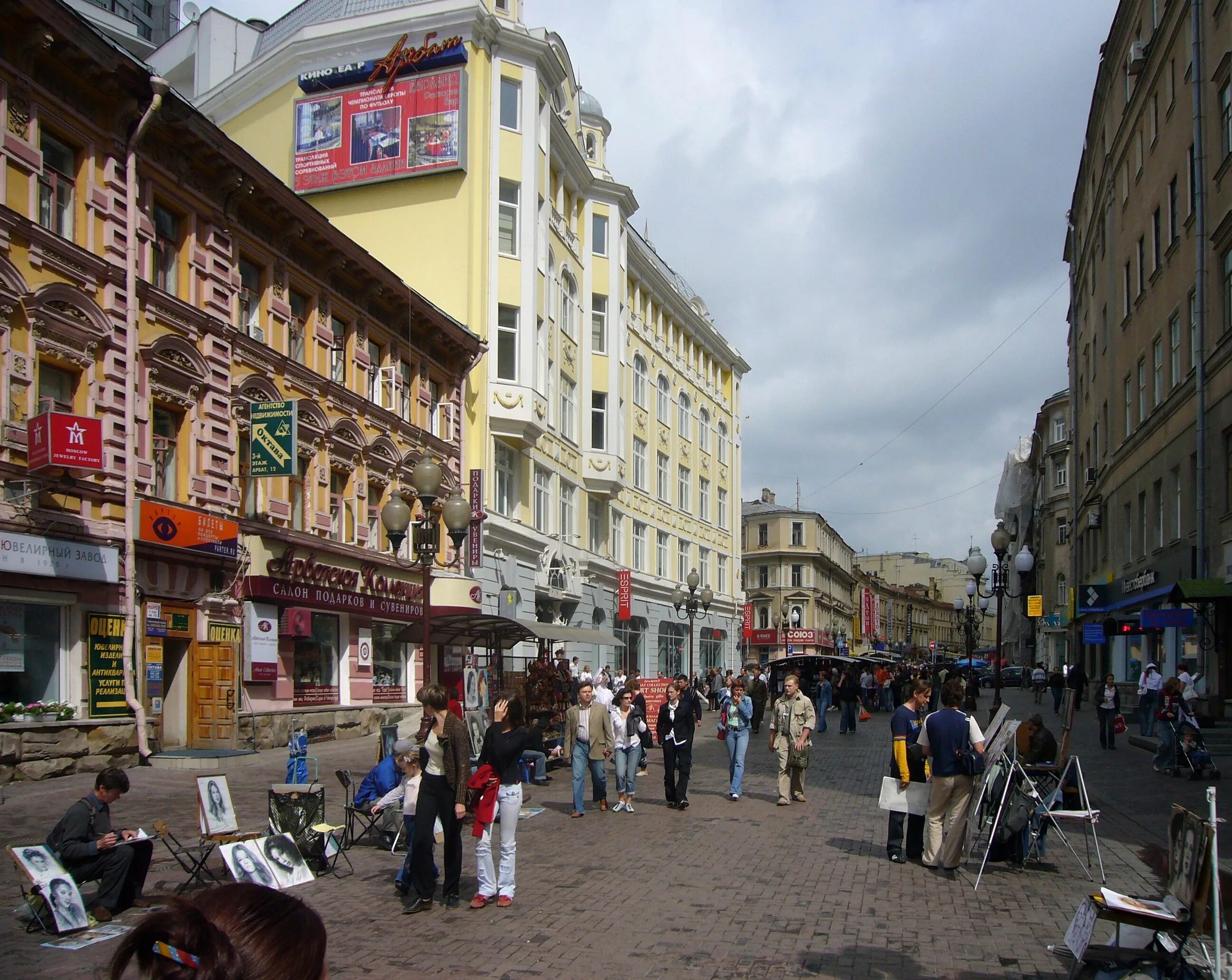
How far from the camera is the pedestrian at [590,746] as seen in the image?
606 inches

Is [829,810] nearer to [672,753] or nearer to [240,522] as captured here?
[672,753]

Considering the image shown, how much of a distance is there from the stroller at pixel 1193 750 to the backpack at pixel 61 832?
16.1 metres

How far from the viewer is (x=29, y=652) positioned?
17094 millimetres

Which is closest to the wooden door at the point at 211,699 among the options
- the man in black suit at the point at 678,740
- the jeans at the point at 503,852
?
the man in black suit at the point at 678,740

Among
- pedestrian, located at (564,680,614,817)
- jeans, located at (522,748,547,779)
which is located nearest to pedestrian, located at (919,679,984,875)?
pedestrian, located at (564,680,614,817)

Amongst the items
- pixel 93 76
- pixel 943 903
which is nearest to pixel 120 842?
Result: pixel 943 903

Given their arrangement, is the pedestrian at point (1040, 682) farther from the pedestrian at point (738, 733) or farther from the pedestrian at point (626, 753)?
the pedestrian at point (626, 753)

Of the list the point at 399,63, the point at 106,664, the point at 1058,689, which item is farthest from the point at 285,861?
the point at 1058,689

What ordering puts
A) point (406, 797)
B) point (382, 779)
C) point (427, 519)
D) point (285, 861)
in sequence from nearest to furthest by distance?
point (285, 861) → point (406, 797) → point (382, 779) → point (427, 519)

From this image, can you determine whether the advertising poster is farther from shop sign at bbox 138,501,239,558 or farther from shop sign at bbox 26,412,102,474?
shop sign at bbox 26,412,102,474

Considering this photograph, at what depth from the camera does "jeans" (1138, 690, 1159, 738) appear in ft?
78.3

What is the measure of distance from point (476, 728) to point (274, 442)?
25.4 ft

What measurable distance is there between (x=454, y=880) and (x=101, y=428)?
11.3 m

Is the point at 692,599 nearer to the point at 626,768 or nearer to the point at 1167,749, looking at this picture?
the point at 1167,749
